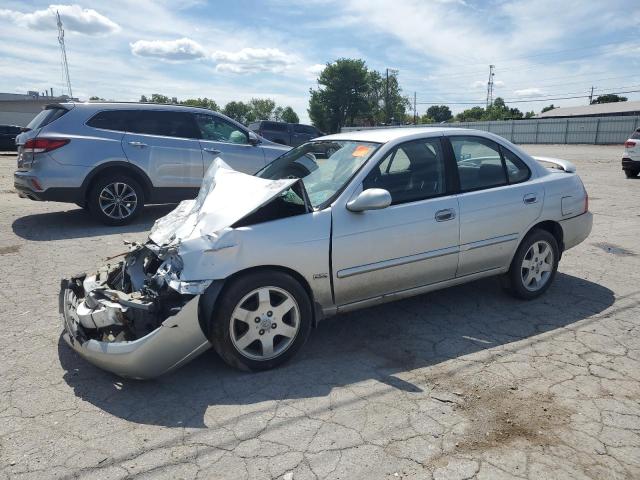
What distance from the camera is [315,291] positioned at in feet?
11.8

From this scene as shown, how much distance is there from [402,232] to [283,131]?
20.5 meters

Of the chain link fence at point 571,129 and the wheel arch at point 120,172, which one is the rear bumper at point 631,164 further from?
the chain link fence at point 571,129

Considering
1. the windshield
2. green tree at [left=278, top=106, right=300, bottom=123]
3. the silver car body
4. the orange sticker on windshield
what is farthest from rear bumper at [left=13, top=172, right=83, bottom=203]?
green tree at [left=278, top=106, right=300, bottom=123]

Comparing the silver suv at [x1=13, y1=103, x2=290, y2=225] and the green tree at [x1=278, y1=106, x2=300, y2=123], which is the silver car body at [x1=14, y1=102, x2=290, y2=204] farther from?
the green tree at [x1=278, y1=106, x2=300, y2=123]

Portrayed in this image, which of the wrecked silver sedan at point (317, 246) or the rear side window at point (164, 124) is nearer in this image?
the wrecked silver sedan at point (317, 246)

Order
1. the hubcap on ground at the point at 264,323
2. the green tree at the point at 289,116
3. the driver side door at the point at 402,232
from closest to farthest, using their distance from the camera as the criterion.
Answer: the hubcap on ground at the point at 264,323 < the driver side door at the point at 402,232 < the green tree at the point at 289,116

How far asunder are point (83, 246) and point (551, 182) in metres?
5.79

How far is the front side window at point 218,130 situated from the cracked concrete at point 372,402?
4.41m

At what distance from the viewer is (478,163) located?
4.51 meters

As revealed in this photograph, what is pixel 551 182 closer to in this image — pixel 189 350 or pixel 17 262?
pixel 189 350

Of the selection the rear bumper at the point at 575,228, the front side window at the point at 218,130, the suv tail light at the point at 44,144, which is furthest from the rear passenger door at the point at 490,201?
the suv tail light at the point at 44,144

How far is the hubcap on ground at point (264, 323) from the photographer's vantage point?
333 cm

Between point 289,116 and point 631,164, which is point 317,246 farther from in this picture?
point 289,116

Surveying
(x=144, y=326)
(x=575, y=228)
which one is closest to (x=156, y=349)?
(x=144, y=326)
